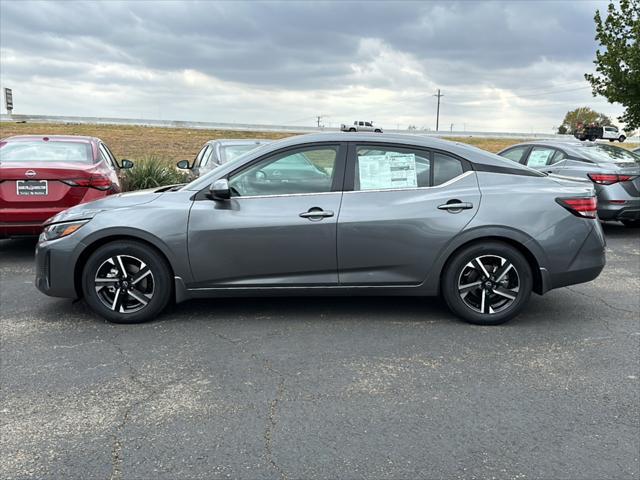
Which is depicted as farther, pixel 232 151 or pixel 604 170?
pixel 232 151

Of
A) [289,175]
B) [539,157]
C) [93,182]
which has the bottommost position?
[93,182]

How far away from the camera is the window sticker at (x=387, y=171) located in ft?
15.9

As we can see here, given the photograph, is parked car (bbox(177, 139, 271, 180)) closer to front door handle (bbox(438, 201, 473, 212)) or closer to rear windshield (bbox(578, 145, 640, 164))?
front door handle (bbox(438, 201, 473, 212))

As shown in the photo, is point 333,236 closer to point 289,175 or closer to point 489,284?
point 289,175

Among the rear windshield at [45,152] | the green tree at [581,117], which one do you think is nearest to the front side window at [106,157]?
the rear windshield at [45,152]

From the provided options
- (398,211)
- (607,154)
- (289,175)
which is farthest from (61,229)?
(607,154)

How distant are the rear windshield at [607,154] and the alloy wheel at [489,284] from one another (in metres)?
5.55

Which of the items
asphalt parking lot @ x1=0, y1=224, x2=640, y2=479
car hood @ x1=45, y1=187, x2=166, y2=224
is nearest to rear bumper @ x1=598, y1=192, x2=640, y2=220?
asphalt parking lot @ x1=0, y1=224, x2=640, y2=479

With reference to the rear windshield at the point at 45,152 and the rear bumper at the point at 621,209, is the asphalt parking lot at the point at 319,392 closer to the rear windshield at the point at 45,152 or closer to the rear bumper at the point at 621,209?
the rear windshield at the point at 45,152

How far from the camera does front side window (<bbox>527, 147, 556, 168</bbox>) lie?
10.1 metres

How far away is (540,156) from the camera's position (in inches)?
406

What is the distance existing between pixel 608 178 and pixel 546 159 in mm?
1376

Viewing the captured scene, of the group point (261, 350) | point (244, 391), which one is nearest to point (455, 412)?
point (244, 391)

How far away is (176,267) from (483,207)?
8.53 feet
